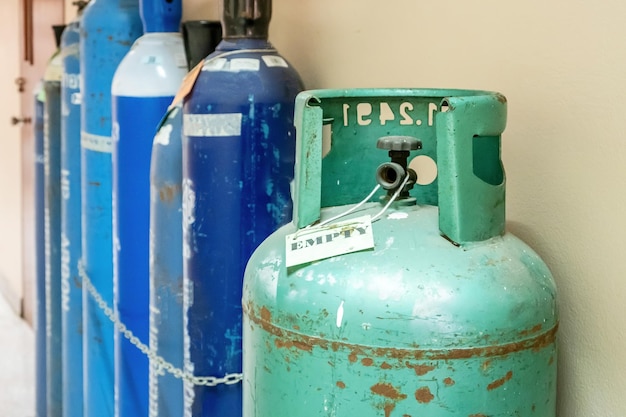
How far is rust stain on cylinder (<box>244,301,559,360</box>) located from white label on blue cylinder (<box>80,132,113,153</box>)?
0.96 meters

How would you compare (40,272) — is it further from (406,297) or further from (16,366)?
(406,297)

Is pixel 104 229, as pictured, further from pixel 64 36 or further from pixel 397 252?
pixel 397 252

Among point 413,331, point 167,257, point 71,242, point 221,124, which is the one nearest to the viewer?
point 413,331

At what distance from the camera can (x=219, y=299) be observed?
4.45ft

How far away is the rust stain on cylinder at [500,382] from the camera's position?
86 centimetres

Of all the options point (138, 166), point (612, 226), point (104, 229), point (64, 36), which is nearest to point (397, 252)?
point (612, 226)

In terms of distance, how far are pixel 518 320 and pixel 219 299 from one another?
0.60 meters

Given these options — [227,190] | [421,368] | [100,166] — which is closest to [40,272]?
[100,166]

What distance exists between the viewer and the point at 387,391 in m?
0.85

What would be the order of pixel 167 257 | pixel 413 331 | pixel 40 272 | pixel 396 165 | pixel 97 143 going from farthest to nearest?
pixel 40 272 → pixel 97 143 → pixel 167 257 → pixel 396 165 → pixel 413 331

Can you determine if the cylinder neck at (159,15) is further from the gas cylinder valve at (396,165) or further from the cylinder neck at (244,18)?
the gas cylinder valve at (396,165)

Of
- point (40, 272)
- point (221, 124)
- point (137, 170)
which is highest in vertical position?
point (221, 124)

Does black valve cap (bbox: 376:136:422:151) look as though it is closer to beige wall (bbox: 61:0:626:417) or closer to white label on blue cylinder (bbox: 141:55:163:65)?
beige wall (bbox: 61:0:626:417)

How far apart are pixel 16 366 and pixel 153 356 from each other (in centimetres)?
160
